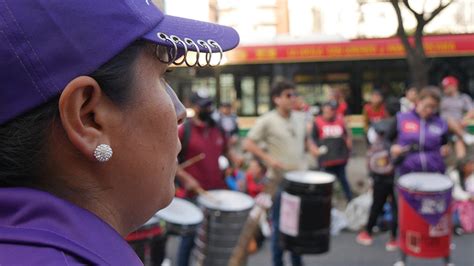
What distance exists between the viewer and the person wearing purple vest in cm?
477

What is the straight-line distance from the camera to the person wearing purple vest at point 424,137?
4.77m

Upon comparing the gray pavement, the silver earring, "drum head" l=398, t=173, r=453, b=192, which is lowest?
the gray pavement

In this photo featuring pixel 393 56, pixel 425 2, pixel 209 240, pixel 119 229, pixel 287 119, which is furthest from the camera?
pixel 393 56

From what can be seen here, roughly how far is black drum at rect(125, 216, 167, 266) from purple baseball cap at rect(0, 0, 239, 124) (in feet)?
8.69

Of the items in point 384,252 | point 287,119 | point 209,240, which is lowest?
point 384,252

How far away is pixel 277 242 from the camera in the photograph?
461 centimetres

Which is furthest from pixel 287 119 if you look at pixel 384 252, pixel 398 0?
pixel 398 0

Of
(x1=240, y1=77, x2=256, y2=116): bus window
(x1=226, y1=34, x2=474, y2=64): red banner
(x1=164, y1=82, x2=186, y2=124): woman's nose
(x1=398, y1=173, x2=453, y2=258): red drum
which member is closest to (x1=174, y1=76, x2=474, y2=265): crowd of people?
(x1=398, y1=173, x2=453, y2=258): red drum

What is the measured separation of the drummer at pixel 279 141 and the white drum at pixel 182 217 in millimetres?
842

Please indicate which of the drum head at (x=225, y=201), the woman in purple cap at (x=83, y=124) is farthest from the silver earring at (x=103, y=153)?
the drum head at (x=225, y=201)

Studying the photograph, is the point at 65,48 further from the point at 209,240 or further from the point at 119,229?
the point at 209,240

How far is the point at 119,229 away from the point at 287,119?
3985mm

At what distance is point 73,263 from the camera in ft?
2.01

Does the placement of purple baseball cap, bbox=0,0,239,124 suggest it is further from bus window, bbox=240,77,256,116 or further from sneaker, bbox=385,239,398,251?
bus window, bbox=240,77,256,116
